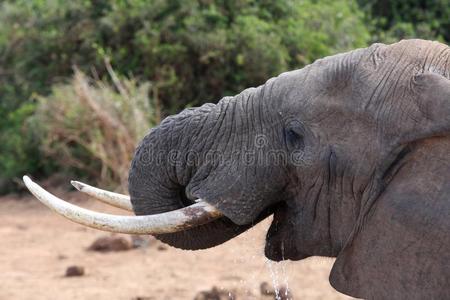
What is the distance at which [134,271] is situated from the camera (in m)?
7.60

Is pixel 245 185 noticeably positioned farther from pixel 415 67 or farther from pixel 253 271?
pixel 253 271

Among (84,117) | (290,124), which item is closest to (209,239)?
(290,124)

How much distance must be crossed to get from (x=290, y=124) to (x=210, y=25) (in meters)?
8.63

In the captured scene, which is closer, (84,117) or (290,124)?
(290,124)

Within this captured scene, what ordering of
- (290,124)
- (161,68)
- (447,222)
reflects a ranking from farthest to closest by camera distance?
(161,68) < (290,124) < (447,222)

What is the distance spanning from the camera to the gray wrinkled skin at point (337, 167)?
281cm

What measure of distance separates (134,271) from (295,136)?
4562mm

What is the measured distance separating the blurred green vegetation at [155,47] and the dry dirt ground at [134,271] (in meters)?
2.30

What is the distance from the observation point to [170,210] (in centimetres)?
344

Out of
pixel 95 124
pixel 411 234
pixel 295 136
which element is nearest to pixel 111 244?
A: pixel 95 124

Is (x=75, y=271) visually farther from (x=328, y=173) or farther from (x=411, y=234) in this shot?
(x=411, y=234)

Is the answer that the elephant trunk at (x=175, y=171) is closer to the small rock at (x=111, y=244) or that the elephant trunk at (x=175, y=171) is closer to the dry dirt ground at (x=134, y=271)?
the dry dirt ground at (x=134, y=271)

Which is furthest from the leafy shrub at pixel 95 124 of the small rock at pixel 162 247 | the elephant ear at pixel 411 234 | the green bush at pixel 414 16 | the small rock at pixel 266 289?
the elephant ear at pixel 411 234

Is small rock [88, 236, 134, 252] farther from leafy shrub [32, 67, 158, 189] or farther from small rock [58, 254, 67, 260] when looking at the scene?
leafy shrub [32, 67, 158, 189]
